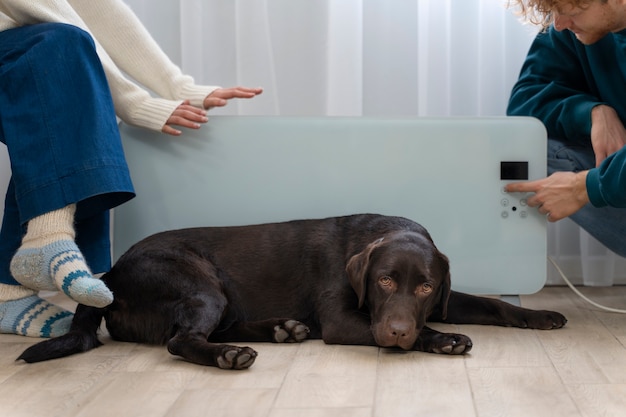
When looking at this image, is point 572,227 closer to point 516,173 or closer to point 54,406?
point 516,173

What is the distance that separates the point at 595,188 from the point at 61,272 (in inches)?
56.9

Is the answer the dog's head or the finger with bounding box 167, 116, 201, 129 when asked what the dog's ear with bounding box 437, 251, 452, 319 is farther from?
the finger with bounding box 167, 116, 201, 129

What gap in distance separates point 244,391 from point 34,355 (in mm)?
584

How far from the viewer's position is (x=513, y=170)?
8.42ft

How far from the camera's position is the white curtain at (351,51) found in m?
3.20

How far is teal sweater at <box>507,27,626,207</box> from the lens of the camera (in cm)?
268

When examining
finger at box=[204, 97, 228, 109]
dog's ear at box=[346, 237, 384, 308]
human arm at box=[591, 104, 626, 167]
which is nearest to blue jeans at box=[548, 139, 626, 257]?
human arm at box=[591, 104, 626, 167]

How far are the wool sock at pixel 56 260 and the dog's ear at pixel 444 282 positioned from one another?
2.74 ft

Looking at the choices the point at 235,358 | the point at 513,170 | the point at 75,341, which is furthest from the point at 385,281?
the point at 75,341

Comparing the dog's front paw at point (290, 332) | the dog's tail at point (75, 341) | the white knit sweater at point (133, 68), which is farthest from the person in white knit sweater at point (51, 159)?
the dog's front paw at point (290, 332)

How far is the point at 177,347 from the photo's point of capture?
204 cm

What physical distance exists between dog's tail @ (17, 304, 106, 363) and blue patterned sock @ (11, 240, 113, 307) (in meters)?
0.11

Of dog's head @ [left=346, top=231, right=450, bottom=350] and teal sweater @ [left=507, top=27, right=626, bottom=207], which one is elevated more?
teal sweater @ [left=507, top=27, right=626, bottom=207]

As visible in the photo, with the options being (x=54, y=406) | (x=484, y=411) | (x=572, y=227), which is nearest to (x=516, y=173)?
(x=572, y=227)
